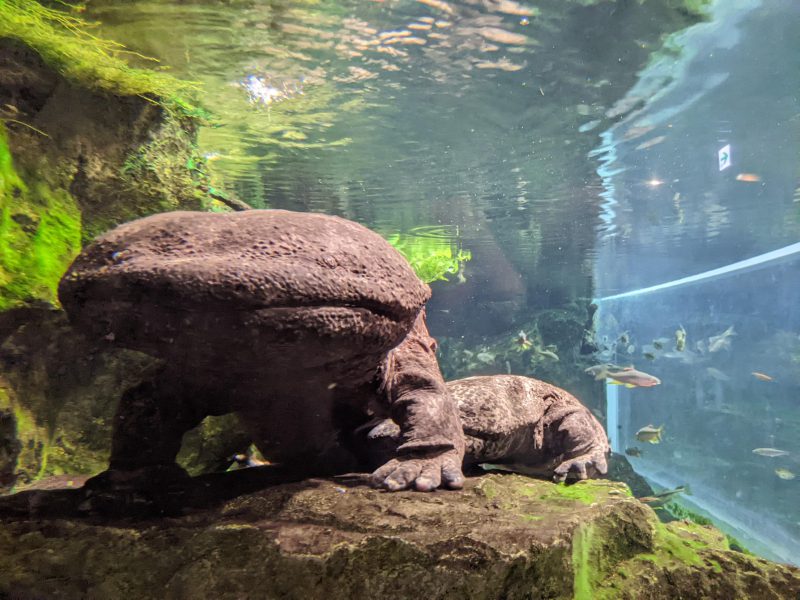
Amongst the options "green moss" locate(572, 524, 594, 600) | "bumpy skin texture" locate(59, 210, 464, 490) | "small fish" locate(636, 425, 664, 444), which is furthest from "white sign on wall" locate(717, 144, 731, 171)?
"green moss" locate(572, 524, 594, 600)

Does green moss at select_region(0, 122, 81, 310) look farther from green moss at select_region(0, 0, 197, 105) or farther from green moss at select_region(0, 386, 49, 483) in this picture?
A: green moss at select_region(0, 0, 197, 105)

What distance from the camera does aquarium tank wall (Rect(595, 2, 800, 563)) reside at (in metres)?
8.81

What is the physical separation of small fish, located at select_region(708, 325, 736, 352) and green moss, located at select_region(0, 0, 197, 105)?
1380 inches

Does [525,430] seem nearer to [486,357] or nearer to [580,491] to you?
[580,491]

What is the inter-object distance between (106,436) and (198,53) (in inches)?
251

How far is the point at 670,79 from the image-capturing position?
8617mm

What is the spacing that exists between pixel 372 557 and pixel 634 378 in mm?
13549

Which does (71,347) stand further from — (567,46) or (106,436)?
(567,46)

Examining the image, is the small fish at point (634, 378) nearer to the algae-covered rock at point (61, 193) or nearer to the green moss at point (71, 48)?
the algae-covered rock at point (61, 193)

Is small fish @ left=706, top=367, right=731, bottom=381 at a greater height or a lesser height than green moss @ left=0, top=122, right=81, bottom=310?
lesser

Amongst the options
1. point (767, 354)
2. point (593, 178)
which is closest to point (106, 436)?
point (593, 178)

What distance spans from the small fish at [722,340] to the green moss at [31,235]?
1402 inches

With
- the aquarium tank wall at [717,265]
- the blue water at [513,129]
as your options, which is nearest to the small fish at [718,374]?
the aquarium tank wall at [717,265]

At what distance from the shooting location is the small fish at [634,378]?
1251 centimetres
